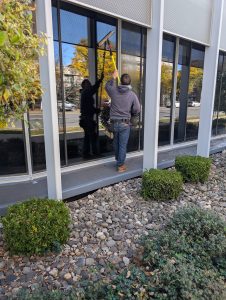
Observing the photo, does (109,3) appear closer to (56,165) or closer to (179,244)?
(56,165)

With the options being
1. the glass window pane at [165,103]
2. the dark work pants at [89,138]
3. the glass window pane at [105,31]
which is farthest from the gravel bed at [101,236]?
the glass window pane at [105,31]

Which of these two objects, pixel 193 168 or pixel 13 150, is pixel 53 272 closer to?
pixel 13 150

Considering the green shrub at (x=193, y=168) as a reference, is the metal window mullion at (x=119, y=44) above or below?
above

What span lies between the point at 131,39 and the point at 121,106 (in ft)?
6.60

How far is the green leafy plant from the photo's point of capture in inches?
60.5

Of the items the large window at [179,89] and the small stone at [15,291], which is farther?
the large window at [179,89]

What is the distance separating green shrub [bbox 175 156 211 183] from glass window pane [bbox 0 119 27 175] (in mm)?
2881

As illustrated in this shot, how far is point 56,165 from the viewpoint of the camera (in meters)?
3.26

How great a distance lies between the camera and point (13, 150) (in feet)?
13.7

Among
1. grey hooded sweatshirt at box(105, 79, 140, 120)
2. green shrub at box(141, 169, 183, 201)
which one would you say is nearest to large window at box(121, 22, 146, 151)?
grey hooded sweatshirt at box(105, 79, 140, 120)

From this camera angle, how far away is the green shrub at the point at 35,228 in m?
2.52

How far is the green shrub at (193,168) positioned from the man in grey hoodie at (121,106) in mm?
1157

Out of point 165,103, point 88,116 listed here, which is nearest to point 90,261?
point 88,116

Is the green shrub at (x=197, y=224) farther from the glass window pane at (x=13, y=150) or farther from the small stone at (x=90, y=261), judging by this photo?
the glass window pane at (x=13, y=150)
